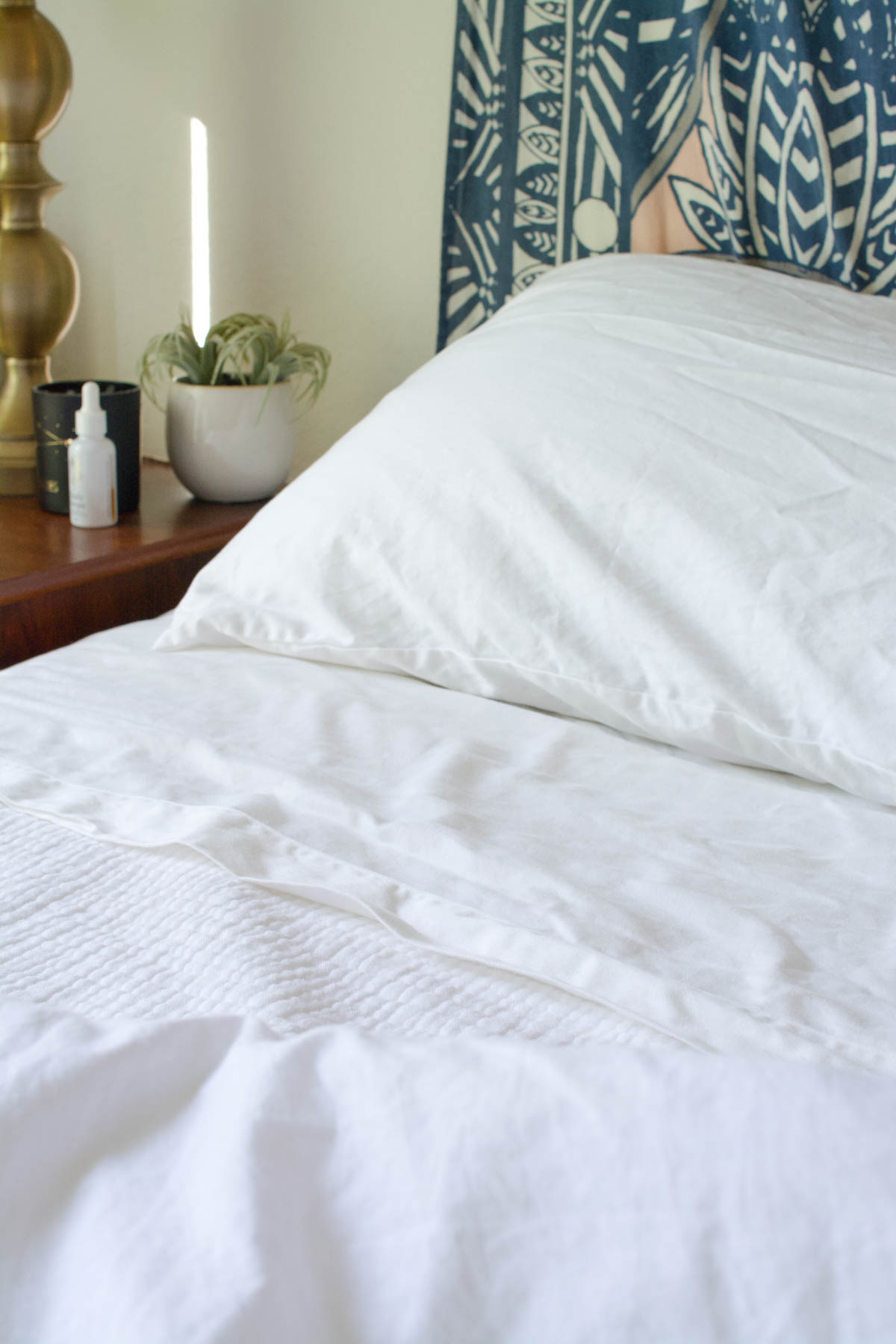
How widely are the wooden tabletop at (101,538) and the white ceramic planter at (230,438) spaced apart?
3cm

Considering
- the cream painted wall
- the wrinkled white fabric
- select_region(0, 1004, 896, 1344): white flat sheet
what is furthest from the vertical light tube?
select_region(0, 1004, 896, 1344): white flat sheet

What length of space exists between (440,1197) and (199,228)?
1388mm

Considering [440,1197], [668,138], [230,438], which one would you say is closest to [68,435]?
[230,438]

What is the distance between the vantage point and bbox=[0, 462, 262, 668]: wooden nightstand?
97cm

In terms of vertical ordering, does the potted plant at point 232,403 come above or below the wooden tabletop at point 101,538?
above

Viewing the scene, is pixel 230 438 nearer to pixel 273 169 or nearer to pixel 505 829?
pixel 273 169

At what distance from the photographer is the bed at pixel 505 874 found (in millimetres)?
285

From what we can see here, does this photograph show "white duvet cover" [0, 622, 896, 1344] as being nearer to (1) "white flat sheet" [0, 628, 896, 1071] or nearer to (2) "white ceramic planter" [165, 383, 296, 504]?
(1) "white flat sheet" [0, 628, 896, 1071]

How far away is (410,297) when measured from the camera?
132cm

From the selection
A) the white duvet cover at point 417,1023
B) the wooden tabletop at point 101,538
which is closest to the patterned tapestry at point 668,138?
the wooden tabletop at point 101,538

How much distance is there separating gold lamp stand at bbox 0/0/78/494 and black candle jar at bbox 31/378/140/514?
9 cm

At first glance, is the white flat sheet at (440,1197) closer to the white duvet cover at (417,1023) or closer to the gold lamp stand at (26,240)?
the white duvet cover at (417,1023)

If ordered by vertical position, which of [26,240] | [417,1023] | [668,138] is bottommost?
[417,1023]

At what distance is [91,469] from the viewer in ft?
3.60
